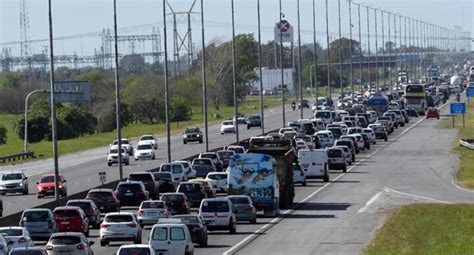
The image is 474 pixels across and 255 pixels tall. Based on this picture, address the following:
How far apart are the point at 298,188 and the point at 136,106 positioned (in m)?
100

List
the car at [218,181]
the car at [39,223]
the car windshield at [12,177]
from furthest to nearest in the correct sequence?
the car windshield at [12,177] → the car at [218,181] → the car at [39,223]

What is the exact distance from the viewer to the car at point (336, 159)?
90.5m

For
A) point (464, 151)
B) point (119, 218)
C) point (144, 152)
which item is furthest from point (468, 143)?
point (119, 218)

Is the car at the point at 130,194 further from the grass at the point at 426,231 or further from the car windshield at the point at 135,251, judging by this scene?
the car windshield at the point at 135,251

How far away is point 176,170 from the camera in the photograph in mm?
77562

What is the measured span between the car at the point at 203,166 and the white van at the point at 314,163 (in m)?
5.24

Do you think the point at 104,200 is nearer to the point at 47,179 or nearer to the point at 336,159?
the point at 47,179

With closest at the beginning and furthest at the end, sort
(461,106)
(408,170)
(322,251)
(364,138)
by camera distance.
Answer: (322,251)
(408,170)
(364,138)
(461,106)

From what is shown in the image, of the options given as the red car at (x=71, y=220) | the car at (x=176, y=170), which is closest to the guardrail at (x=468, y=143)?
the car at (x=176, y=170)

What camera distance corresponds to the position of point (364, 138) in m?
113

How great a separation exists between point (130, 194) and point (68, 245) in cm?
2431

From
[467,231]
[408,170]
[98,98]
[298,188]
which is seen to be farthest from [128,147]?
[98,98]

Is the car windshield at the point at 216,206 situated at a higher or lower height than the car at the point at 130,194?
higher

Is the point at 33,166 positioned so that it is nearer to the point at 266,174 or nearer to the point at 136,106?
the point at 266,174
